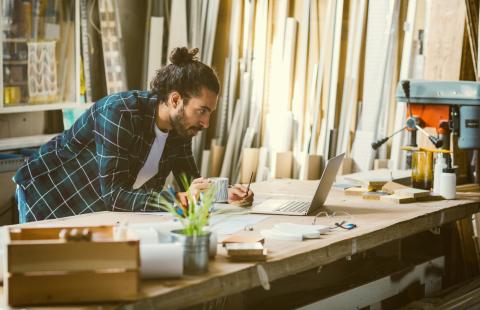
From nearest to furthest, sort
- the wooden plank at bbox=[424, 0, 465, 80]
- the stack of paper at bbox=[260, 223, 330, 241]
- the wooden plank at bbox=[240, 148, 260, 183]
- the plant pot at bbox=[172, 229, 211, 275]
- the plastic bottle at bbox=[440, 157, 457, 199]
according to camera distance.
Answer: the plant pot at bbox=[172, 229, 211, 275]
the stack of paper at bbox=[260, 223, 330, 241]
the plastic bottle at bbox=[440, 157, 457, 199]
the wooden plank at bbox=[424, 0, 465, 80]
the wooden plank at bbox=[240, 148, 260, 183]

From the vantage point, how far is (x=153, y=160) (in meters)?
3.62

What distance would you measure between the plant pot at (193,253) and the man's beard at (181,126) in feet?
4.24

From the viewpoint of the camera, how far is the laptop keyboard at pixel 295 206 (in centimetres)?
336

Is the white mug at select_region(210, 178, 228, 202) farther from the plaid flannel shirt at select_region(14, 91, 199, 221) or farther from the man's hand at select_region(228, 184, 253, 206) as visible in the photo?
the plaid flannel shirt at select_region(14, 91, 199, 221)

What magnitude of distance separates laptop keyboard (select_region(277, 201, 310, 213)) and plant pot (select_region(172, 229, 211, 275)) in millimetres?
1122

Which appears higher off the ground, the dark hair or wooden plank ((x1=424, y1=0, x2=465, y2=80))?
wooden plank ((x1=424, y1=0, x2=465, y2=80))

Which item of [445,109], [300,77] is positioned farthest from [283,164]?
[445,109]

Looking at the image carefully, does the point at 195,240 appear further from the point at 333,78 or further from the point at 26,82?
the point at 333,78

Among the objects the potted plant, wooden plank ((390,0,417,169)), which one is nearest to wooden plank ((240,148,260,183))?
wooden plank ((390,0,417,169))

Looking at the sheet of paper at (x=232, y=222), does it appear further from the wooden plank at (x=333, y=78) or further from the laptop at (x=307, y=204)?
the wooden plank at (x=333, y=78)

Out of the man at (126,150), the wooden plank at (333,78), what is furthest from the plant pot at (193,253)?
the wooden plank at (333,78)

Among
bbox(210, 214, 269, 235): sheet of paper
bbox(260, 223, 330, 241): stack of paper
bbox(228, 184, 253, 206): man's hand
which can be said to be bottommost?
bbox(210, 214, 269, 235): sheet of paper

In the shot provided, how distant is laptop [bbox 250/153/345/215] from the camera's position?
10.9 ft

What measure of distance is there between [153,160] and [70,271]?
5.43 ft
